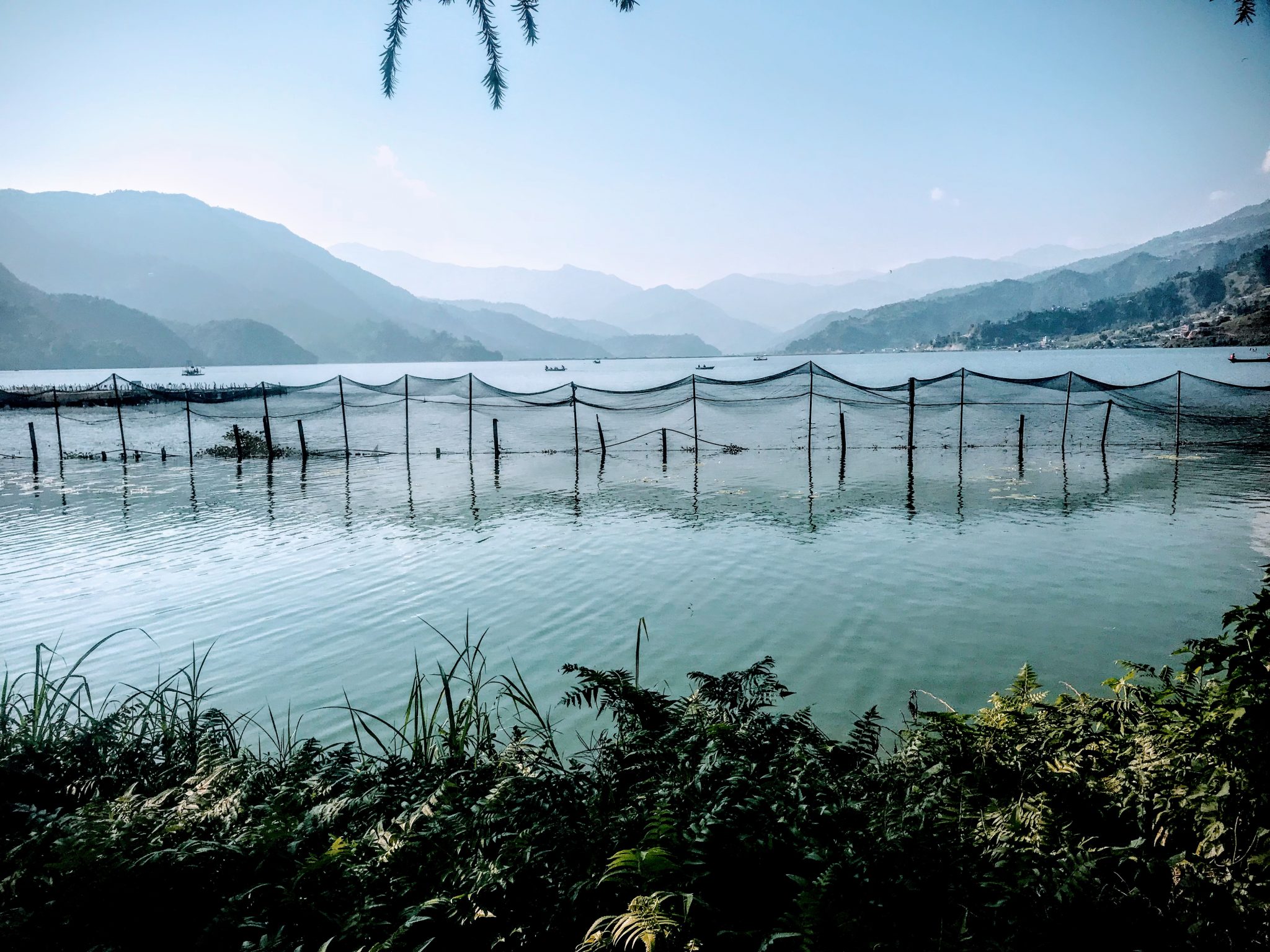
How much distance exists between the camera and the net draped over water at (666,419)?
76.1ft

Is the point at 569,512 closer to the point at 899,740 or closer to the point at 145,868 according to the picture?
the point at 899,740

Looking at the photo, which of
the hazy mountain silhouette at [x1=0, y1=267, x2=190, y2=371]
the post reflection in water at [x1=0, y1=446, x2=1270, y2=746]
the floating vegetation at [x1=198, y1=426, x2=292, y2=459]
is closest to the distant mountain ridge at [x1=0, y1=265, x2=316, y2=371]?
the hazy mountain silhouette at [x1=0, y1=267, x2=190, y2=371]

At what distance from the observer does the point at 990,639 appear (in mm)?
7562

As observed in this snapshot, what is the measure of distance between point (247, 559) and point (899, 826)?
11.2 m

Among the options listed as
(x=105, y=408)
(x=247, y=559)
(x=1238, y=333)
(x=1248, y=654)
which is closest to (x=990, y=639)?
(x=1248, y=654)

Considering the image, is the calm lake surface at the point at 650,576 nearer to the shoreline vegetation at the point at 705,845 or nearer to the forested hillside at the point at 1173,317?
the shoreline vegetation at the point at 705,845

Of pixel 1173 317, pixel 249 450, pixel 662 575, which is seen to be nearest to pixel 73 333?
pixel 249 450

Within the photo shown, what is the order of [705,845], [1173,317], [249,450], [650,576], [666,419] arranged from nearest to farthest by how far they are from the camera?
[705,845] → [650,576] → [249,450] → [666,419] → [1173,317]

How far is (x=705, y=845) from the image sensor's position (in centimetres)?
257

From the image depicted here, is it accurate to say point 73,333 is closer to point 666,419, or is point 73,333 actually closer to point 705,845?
point 666,419

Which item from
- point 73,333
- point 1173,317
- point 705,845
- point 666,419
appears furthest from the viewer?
point 73,333

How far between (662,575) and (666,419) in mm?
35838

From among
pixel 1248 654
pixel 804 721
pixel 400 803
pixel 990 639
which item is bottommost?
pixel 990 639

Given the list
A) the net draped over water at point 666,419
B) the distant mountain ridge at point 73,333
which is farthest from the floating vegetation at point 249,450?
the distant mountain ridge at point 73,333
